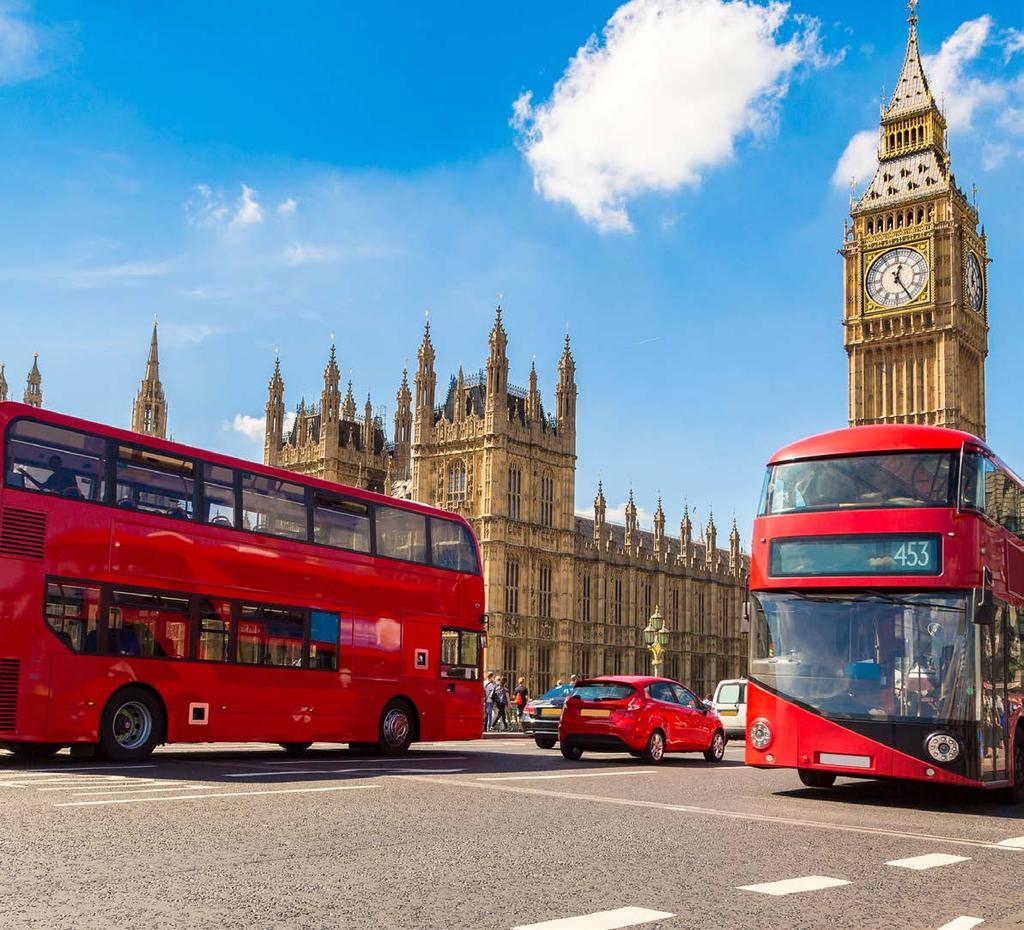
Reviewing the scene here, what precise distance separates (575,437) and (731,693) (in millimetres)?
28777

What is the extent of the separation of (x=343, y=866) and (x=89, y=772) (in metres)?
6.65

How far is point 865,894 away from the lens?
709 centimetres

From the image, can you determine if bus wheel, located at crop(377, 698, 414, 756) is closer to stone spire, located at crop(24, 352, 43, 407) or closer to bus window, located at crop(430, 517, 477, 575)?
bus window, located at crop(430, 517, 477, 575)

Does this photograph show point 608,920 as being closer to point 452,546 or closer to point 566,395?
point 452,546

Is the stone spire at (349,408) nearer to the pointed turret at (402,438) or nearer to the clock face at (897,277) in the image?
the pointed turret at (402,438)

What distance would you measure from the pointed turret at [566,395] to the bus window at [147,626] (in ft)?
139

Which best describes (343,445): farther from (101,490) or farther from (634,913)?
(634,913)

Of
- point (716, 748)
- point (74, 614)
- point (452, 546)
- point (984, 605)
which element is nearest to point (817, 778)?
point (984, 605)

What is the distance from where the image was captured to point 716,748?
68.2 feet

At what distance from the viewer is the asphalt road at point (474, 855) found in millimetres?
6090

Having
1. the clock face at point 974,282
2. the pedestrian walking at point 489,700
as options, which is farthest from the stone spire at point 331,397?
the clock face at point 974,282

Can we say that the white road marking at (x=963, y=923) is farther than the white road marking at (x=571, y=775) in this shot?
No

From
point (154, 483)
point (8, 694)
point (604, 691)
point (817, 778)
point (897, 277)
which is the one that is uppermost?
point (897, 277)

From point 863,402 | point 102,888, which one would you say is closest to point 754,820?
point 102,888
